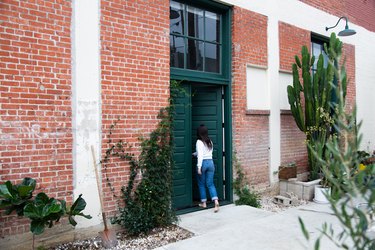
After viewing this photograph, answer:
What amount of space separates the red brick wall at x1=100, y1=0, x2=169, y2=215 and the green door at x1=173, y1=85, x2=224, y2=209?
753mm

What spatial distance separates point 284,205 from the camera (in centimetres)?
682

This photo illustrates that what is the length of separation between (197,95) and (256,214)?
273cm

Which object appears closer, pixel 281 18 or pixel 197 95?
pixel 197 95

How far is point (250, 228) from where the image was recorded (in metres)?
4.96

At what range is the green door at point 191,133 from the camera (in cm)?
604

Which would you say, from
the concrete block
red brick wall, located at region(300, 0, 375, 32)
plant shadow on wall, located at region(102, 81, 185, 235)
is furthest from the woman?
red brick wall, located at region(300, 0, 375, 32)

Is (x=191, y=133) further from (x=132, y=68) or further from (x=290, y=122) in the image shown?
(x=290, y=122)

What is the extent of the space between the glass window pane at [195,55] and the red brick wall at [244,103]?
2.54 ft

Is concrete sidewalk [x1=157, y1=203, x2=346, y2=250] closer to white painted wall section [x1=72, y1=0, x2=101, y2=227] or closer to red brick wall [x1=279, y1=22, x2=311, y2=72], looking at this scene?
white painted wall section [x1=72, y1=0, x2=101, y2=227]

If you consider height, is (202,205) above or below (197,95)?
below

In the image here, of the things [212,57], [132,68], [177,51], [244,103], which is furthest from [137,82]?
[244,103]

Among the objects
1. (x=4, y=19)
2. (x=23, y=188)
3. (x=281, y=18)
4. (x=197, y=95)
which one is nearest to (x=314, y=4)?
(x=281, y=18)

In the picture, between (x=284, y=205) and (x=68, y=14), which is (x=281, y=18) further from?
(x=68, y=14)

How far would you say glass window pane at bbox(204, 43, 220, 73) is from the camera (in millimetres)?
6488
